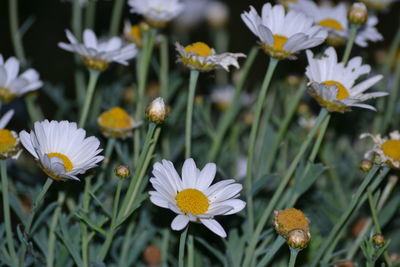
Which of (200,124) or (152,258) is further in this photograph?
(200,124)

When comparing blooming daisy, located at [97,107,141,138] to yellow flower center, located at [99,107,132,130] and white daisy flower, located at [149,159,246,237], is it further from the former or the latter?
white daisy flower, located at [149,159,246,237]

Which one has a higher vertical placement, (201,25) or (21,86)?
(21,86)

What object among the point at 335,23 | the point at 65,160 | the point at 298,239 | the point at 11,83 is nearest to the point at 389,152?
the point at 298,239

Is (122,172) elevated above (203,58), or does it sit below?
below

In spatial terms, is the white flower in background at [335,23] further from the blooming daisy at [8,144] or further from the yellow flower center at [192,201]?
the blooming daisy at [8,144]

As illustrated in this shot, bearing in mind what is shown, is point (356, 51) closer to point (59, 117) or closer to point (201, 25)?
point (201, 25)

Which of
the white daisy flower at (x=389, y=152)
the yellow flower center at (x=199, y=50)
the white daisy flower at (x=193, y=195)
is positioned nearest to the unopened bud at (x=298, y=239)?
the white daisy flower at (x=193, y=195)

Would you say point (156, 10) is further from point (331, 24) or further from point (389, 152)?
point (389, 152)

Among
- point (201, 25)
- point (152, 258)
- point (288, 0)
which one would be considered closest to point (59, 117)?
point (152, 258)
